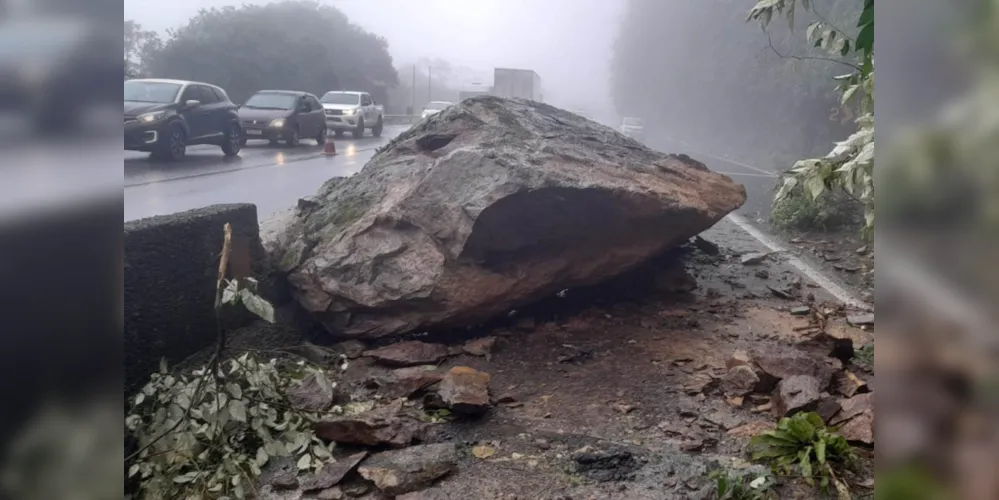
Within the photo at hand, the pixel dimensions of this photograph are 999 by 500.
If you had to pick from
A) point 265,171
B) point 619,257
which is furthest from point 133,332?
point 265,171

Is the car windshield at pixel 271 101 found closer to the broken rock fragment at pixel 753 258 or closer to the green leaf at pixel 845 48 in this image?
the broken rock fragment at pixel 753 258

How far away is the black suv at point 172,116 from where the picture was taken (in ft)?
13.5

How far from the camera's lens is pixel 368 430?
10.7 feet

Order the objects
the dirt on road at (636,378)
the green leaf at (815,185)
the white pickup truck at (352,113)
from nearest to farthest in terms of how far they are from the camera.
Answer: the dirt on road at (636,378)
the green leaf at (815,185)
the white pickup truck at (352,113)

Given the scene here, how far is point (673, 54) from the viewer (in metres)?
11.8

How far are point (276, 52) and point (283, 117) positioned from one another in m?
2.41

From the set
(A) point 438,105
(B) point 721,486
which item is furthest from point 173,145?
(B) point 721,486

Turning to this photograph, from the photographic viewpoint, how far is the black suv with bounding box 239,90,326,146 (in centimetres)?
674

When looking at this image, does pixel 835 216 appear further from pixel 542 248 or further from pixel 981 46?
pixel 981 46

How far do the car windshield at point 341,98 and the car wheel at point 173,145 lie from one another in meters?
2.40

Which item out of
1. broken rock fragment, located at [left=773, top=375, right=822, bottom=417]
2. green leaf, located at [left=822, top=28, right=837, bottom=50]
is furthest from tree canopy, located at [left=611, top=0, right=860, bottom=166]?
broken rock fragment, located at [left=773, top=375, right=822, bottom=417]

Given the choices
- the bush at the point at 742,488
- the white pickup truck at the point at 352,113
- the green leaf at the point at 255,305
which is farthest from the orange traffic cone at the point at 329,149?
the bush at the point at 742,488

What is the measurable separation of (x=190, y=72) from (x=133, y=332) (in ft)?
6.23

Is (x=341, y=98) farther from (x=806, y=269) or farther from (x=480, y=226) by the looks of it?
(x=806, y=269)
